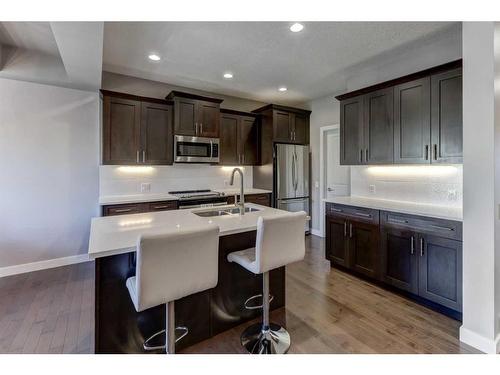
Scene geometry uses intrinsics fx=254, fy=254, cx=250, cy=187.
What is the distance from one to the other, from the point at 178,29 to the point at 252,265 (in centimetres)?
249

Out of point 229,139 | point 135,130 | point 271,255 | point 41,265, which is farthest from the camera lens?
point 229,139

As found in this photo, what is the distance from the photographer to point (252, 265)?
1.79m

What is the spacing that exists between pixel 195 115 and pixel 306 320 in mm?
3339

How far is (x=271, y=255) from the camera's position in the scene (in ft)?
5.81

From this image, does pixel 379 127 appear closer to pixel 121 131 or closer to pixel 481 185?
pixel 481 185

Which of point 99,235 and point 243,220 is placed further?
point 243,220

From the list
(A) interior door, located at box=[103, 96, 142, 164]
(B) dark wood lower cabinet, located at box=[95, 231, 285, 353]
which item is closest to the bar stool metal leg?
(B) dark wood lower cabinet, located at box=[95, 231, 285, 353]

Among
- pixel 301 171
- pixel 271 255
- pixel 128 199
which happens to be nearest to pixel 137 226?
pixel 271 255

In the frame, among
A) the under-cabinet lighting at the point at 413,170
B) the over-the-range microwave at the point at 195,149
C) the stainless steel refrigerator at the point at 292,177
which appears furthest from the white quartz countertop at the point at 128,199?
the under-cabinet lighting at the point at 413,170

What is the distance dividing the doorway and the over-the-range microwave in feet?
7.03

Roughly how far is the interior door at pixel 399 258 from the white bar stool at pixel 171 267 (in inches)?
83.1

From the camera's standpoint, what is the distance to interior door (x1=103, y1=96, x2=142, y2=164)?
11.7ft
